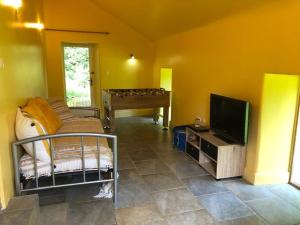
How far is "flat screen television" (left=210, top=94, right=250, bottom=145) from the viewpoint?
2.94m

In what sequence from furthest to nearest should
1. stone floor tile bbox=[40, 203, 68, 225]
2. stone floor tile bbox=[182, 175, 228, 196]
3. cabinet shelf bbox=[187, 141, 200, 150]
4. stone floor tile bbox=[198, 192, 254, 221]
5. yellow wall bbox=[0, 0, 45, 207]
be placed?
cabinet shelf bbox=[187, 141, 200, 150] < stone floor tile bbox=[182, 175, 228, 196] < stone floor tile bbox=[198, 192, 254, 221] < stone floor tile bbox=[40, 203, 68, 225] < yellow wall bbox=[0, 0, 45, 207]

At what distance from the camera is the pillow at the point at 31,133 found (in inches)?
91.8

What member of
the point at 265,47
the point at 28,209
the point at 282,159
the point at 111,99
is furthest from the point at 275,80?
the point at 111,99

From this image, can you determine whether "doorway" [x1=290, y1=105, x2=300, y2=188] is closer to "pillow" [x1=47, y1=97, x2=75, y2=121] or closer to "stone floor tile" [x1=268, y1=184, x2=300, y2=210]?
"stone floor tile" [x1=268, y1=184, x2=300, y2=210]

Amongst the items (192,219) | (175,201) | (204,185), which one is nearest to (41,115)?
(175,201)

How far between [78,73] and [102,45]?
101cm

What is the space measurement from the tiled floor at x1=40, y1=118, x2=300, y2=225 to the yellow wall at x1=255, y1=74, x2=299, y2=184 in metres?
0.19

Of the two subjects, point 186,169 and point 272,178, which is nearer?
point 272,178

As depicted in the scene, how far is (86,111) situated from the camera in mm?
4641

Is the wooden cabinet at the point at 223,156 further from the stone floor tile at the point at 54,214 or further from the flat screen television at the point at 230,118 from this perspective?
the stone floor tile at the point at 54,214

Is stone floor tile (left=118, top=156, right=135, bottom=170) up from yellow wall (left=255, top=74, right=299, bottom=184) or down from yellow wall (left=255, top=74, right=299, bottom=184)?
down

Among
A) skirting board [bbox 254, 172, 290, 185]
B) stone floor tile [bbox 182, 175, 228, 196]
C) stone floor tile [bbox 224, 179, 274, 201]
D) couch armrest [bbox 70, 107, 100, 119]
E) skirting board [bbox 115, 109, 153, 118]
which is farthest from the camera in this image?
skirting board [bbox 115, 109, 153, 118]

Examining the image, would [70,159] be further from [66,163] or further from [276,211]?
[276,211]

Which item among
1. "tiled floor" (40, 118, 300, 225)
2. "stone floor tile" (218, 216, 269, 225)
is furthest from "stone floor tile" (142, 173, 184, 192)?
"stone floor tile" (218, 216, 269, 225)
